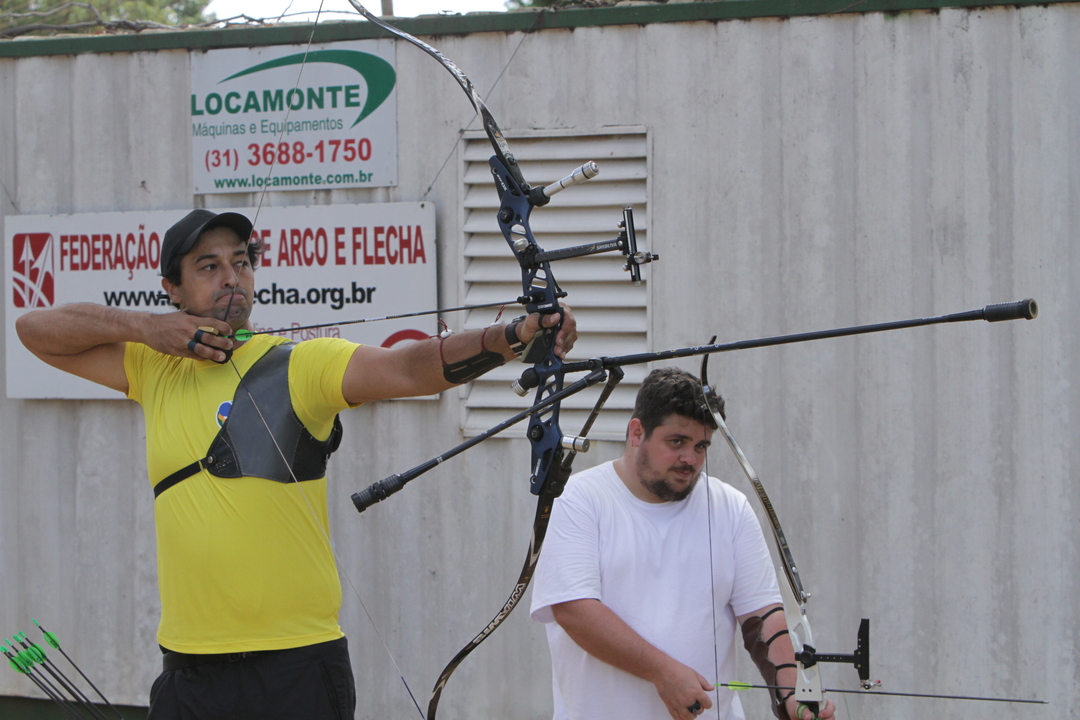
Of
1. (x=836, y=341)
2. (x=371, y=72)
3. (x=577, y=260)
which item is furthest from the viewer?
(x=371, y=72)

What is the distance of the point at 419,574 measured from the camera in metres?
3.54

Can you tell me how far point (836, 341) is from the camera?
3.28 metres

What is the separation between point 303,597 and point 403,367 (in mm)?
499

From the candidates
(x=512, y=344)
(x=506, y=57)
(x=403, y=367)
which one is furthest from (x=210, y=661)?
(x=506, y=57)

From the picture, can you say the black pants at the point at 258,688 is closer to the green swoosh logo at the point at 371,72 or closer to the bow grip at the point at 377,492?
the bow grip at the point at 377,492

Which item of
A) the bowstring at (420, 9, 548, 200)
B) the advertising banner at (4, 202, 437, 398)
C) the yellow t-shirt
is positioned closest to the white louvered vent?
the bowstring at (420, 9, 548, 200)

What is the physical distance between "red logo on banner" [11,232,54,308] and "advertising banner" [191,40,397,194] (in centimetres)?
60

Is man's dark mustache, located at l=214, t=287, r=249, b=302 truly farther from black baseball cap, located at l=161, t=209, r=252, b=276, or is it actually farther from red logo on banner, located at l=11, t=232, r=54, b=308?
red logo on banner, located at l=11, t=232, r=54, b=308

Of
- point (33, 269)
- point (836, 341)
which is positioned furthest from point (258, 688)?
point (33, 269)

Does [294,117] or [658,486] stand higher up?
[294,117]

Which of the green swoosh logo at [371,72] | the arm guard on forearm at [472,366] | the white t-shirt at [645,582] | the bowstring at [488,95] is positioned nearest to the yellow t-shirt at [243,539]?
the arm guard on forearm at [472,366]

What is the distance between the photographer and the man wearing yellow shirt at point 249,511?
6.45ft

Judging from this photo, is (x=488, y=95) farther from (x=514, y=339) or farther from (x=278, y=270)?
(x=514, y=339)

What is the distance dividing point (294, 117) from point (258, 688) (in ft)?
7.20
